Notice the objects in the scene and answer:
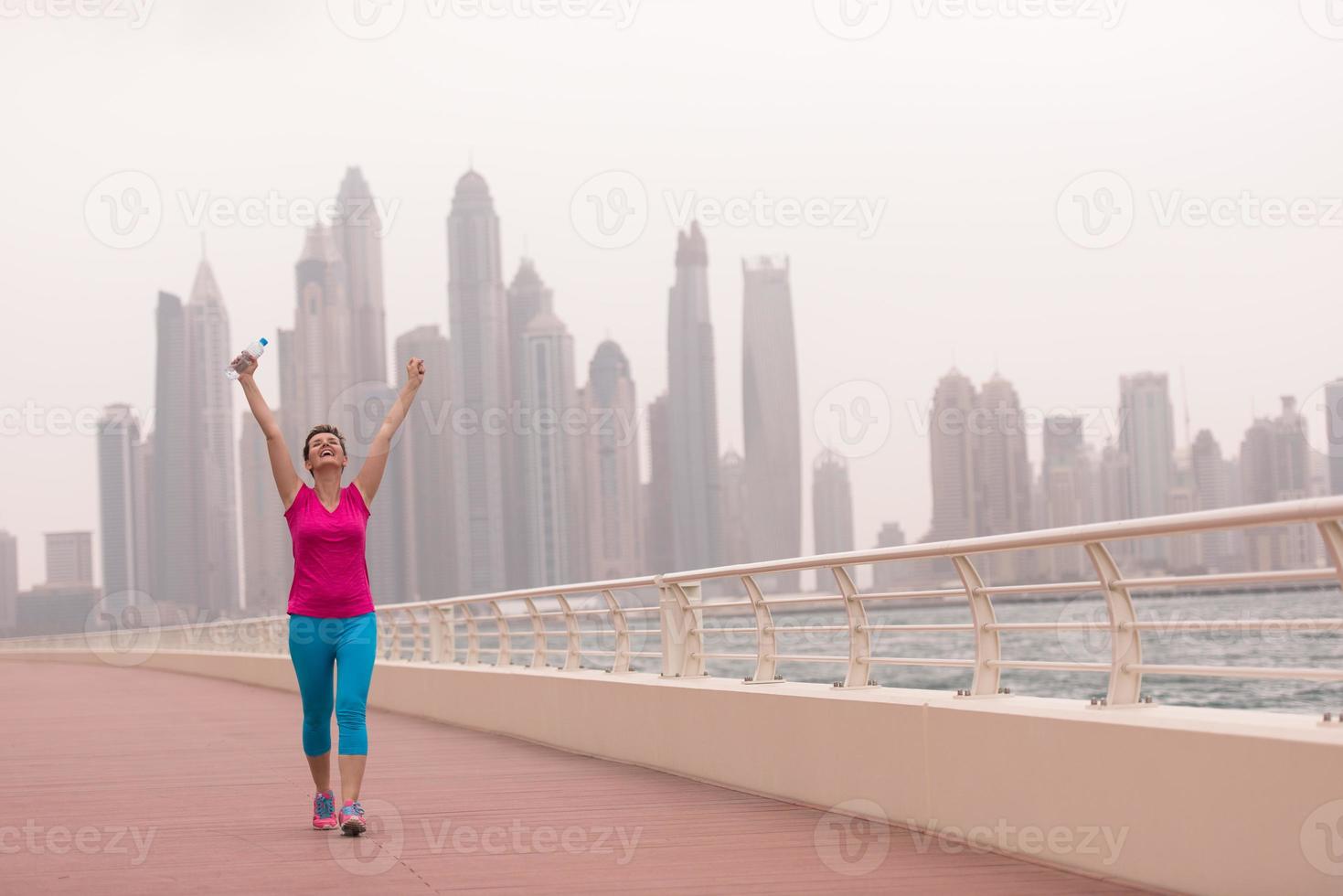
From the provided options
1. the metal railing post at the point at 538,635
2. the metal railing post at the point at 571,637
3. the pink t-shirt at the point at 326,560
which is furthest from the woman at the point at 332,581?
the metal railing post at the point at 538,635

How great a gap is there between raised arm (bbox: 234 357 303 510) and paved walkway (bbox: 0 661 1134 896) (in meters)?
1.64

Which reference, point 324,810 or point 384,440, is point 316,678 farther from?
point 384,440

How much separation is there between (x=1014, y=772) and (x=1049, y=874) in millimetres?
505

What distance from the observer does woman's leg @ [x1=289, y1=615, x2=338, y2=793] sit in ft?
24.9

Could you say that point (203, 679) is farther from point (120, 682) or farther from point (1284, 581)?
point (1284, 581)

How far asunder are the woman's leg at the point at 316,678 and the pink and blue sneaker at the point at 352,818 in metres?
0.32

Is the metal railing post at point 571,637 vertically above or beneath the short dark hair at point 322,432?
beneath

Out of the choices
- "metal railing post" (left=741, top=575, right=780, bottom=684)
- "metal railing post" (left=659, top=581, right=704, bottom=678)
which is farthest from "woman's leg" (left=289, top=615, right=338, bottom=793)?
"metal railing post" (left=659, top=581, right=704, bottom=678)

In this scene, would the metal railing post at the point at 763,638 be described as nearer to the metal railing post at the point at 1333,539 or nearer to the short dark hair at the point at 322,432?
the short dark hair at the point at 322,432

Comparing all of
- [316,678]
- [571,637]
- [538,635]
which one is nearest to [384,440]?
[316,678]

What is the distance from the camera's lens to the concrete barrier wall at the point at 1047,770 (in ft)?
16.2

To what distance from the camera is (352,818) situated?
24.7 feet

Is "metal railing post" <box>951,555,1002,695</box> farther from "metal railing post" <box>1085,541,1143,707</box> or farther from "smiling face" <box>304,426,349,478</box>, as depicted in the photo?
"smiling face" <box>304,426,349,478</box>

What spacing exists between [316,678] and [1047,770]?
11.2ft
